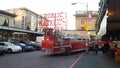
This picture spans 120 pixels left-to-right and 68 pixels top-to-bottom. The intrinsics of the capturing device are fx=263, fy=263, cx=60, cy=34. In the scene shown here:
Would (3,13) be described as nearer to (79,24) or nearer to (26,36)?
(26,36)

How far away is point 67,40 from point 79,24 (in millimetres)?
72020

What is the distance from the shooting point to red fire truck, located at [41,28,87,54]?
28453 mm

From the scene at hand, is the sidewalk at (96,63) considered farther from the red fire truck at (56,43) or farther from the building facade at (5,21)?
the building facade at (5,21)

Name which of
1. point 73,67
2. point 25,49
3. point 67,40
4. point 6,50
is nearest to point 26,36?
point 25,49

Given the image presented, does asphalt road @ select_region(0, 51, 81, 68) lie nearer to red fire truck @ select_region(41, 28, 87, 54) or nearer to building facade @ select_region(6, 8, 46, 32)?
red fire truck @ select_region(41, 28, 87, 54)

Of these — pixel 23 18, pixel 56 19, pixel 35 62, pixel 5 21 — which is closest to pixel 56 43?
pixel 35 62

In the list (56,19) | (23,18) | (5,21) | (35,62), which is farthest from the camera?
(23,18)

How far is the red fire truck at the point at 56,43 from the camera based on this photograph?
28453 mm

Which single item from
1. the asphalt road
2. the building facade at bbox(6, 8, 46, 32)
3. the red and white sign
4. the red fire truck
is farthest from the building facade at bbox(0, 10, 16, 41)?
the asphalt road

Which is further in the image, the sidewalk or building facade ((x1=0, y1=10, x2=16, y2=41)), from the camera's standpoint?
building facade ((x1=0, y1=10, x2=16, y2=41))

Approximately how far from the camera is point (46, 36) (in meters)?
30.4

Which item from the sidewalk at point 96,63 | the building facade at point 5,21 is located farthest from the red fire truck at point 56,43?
the building facade at point 5,21

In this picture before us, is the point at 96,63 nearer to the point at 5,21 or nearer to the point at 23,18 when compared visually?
the point at 5,21

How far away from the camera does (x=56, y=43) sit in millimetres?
29094
